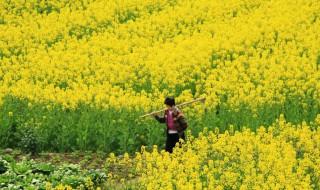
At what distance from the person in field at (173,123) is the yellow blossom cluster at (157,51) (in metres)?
2.88

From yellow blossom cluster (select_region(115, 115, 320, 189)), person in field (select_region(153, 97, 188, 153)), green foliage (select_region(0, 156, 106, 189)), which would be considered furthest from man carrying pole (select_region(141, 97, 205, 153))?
green foliage (select_region(0, 156, 106, 189))

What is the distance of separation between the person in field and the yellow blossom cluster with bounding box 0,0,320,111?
9.46 feet

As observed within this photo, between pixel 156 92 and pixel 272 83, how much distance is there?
298 cm

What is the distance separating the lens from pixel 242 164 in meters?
13.4

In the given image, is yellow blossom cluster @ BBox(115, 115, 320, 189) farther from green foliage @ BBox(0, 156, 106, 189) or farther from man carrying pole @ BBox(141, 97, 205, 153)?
green foliage @ BBox(0, 156, 106, 189)

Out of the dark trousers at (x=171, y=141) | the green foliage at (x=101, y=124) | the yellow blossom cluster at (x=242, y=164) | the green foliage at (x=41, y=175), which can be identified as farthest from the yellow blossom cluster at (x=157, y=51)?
the green foliage at (x=41, y=175)

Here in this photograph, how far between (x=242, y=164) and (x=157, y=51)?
10253 millimetres

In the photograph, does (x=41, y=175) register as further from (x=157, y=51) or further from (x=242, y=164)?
(x=157, y=51)

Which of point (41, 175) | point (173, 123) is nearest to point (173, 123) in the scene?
point (173, 123)

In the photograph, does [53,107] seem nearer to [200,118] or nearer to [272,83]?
[200,118]

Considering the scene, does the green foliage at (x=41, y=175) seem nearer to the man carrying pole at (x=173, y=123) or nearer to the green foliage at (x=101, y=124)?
the man carrying pole at (x=173, y=123)

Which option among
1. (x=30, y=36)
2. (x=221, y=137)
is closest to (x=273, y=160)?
(x=221, y=137)

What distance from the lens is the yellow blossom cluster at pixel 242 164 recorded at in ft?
41.0

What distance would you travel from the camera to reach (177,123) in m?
15.0
